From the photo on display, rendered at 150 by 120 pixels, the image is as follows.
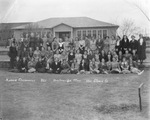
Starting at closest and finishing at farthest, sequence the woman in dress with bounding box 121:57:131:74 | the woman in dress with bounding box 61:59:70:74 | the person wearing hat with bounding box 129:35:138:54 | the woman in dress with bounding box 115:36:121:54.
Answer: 1. the woman in dress with bounding box 121:57:131:74
2. the woman in dress with bounding box 61:59:70:74
3. the person wearing hat with bounding box 129:35:138:54
4. the woman in dress with bounding box 115:36:121:54

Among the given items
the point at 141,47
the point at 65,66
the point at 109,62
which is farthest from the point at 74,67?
the point at 141,47

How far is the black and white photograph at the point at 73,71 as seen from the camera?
12.1 ft

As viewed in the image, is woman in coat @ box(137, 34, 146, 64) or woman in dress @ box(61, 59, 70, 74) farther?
woman in coat @ box(137, 34, 146, 64)

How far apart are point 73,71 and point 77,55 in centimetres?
77

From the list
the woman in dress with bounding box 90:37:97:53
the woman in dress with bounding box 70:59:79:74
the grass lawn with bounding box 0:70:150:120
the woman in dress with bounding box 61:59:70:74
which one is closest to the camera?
the grass lawn with bounding box 0:70:150:120

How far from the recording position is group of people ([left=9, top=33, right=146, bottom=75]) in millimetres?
6039

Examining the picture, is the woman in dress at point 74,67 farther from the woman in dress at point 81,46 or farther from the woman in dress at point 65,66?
the woman in dress at point 81,46

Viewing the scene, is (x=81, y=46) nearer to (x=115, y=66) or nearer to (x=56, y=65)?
(x=56, y=65)

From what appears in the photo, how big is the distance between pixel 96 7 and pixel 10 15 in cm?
185

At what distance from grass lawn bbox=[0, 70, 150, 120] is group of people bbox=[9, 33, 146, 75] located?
118cm

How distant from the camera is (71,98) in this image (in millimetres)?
4047

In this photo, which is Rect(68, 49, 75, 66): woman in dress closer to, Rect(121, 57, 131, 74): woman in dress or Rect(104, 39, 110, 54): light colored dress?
Rect(104, 39, 110, 54): light colored dress

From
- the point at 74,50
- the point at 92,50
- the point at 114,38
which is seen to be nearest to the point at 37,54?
the point at 74,50

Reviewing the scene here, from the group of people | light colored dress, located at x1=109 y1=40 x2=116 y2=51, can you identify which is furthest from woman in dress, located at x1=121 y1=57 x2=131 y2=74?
light colored dress, located at x1=109 y1=40 x2=116 y2=51
